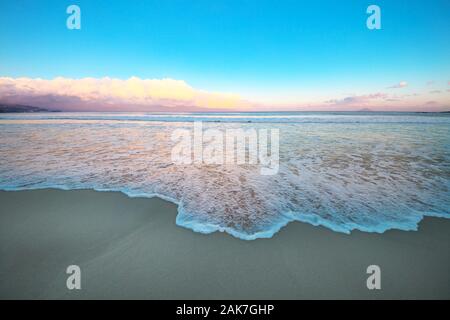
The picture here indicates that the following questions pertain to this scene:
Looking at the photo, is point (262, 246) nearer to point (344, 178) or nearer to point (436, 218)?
point (436, 218)

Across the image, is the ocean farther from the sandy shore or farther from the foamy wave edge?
the sandy shore

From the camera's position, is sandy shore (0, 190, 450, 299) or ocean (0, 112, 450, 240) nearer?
sandy shore (0, 190, 450, 299)

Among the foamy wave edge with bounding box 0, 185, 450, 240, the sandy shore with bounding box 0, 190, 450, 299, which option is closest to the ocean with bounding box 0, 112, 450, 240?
the foamy wave edge with bounding box 0, 185, 450, 240

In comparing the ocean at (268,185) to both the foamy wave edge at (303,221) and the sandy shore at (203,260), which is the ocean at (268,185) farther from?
the sandy shore at (203,260)

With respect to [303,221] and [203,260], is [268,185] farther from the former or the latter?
[203,260]

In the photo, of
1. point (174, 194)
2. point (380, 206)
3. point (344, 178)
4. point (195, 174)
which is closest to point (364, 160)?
point (344, 178)

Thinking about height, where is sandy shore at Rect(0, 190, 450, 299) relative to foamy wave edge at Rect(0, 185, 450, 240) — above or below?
below

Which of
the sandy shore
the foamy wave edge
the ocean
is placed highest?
the ocean

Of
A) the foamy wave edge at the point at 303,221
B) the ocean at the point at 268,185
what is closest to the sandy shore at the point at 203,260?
the foamy wave edge at the point at 303,221
